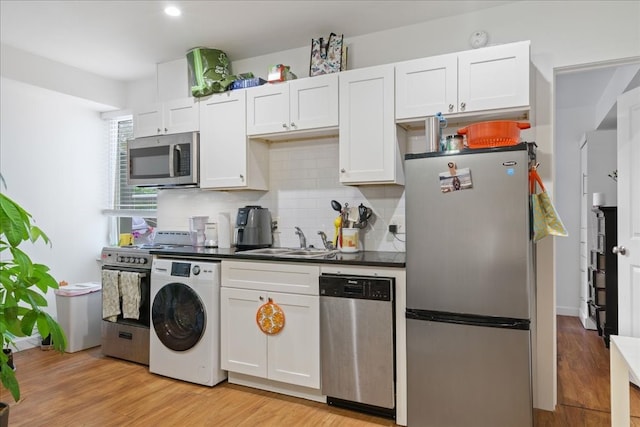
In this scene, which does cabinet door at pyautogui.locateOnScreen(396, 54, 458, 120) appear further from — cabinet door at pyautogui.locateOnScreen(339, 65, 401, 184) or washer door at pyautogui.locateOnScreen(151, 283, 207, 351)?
washer door at pyautogui.locateOnScreen(151, 283, 207, 351)

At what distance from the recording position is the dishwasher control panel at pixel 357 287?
246 cm

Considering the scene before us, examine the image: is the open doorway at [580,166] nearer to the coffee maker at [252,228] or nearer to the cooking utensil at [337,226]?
the cooking utensil at [337,226]

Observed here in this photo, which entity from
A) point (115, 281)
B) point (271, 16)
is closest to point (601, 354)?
point (271, 16)

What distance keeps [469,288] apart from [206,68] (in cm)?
Answer: 280

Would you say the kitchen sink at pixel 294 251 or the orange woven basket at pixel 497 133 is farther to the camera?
the kitchen sink at pixel 294 251

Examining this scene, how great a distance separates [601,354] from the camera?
146 inches

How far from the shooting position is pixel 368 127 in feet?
9.40

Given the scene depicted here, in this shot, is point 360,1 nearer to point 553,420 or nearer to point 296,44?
point 296,44

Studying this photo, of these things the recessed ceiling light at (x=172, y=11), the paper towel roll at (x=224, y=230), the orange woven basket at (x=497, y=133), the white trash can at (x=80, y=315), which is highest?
the recessed ceiling light at (x=172, y=11)

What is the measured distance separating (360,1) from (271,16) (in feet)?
2.16

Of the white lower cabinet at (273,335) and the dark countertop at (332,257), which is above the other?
the dark countertop at (332,257)

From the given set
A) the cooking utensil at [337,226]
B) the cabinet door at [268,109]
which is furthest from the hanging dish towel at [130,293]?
the cooking utensil at [337,226]

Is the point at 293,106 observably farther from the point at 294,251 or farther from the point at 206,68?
the point at 294,251

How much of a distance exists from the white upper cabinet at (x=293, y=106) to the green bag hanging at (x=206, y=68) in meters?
0.44
